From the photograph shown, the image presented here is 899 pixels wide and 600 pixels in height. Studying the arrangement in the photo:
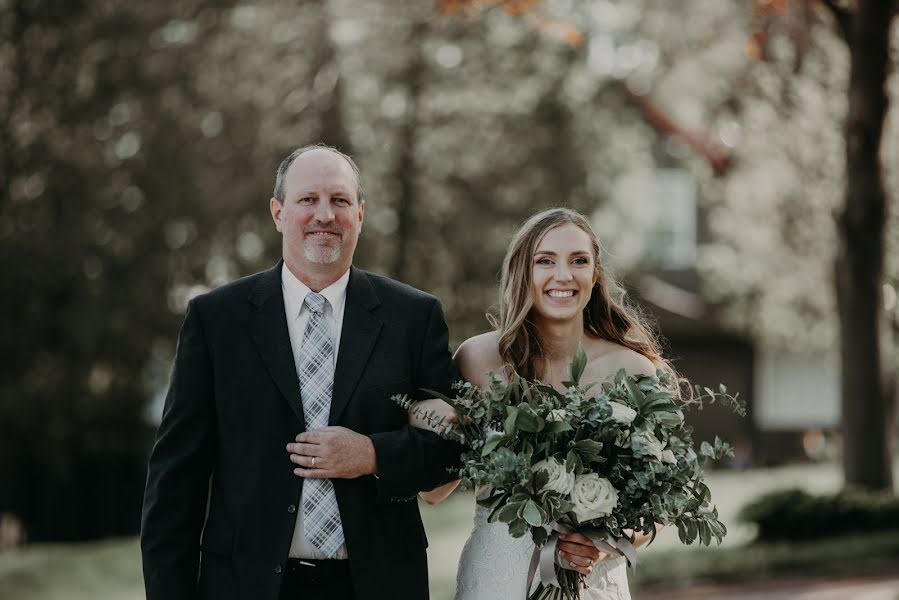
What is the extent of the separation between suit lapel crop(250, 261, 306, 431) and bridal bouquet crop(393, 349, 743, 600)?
370mm

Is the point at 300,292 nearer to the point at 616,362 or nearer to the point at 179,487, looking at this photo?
the point at 179,487

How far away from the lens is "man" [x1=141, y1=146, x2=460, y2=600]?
3.94 m

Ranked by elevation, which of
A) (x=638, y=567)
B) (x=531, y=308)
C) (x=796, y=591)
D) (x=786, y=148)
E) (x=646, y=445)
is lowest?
(x=796, y=591)

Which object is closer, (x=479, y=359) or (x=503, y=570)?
(x=503, y=570)

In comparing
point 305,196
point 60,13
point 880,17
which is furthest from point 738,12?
point 305,196

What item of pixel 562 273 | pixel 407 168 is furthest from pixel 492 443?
pixel 407 168

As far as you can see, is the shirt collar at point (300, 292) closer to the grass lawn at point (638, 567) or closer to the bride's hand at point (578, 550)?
the bride's hand at point (578, 550)

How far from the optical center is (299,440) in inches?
155

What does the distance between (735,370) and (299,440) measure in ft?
83.0

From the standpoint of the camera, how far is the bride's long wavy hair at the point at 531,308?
478cm

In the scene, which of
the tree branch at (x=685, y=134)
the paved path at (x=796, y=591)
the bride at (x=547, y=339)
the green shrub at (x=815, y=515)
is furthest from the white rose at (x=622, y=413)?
the tree branch at (x=685, y=134)

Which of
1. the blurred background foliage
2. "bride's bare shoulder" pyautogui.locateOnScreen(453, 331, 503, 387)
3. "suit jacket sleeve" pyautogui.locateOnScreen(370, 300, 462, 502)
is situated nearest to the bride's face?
"bride's bare shoulder" pyautogui.locateOnScreen(453, 331, 503, 387)

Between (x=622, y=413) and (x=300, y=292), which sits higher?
(x=300, y=292)

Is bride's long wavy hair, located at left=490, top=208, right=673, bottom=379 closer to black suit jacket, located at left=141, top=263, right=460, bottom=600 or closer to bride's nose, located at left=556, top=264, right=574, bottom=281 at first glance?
bride's nose, located at left=556, top=264, right=574, bottom=281
